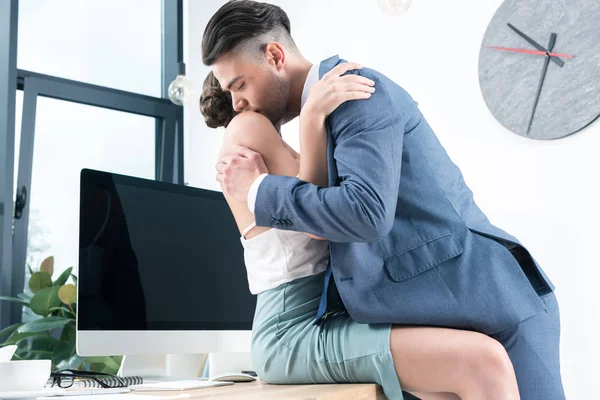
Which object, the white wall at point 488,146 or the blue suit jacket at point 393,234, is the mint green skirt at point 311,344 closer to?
the blue suit jacket at point 393,234

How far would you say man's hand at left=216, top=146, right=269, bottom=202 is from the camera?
125 cm

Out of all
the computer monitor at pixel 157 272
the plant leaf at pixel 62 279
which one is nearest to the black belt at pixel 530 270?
the computer monitor at pixel 157 272

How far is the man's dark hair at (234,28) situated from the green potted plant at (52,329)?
192cm

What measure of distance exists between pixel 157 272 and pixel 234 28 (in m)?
0.81

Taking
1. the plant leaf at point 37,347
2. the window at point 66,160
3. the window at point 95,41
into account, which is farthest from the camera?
the window at point 95,41

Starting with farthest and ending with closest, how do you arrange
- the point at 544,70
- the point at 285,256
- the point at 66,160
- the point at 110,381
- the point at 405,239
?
the point at 66,160 < the point at 544,70 < the point at 110,381 < the point at 285,256 < the point at 405,239

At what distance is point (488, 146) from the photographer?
286cm

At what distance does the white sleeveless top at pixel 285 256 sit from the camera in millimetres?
1317

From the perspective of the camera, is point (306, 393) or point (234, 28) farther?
point (234, 28)

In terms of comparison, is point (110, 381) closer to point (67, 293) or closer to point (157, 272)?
point (157, 272)

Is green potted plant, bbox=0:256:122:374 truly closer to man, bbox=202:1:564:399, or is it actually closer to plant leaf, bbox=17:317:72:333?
plant leaf, bbox=17:317:72:333

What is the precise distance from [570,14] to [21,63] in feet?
9.49

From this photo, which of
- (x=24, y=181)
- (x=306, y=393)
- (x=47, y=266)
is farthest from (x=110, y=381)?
(x=24, y=181)

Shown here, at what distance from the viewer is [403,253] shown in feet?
3.84
